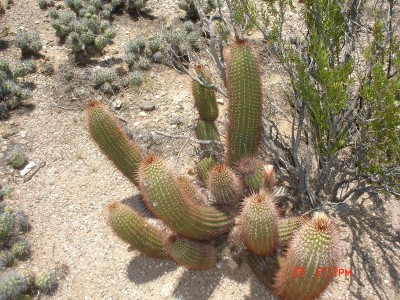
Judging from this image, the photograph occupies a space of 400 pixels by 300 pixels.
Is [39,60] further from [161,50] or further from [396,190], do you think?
[396,190]

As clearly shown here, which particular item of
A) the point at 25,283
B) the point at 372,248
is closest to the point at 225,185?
the point at 372,248

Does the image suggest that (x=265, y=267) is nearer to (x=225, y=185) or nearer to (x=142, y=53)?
(x=225, y=185)

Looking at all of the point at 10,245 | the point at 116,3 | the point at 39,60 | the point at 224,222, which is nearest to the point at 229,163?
the point at 224,222

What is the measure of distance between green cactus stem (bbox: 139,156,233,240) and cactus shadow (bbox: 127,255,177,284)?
0.51m

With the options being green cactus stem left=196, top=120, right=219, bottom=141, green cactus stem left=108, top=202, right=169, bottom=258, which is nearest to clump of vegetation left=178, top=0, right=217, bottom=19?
green cactus stem left=196, top=120, right=219, bottom=141

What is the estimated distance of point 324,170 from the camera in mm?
3654

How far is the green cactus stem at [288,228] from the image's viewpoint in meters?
3.25

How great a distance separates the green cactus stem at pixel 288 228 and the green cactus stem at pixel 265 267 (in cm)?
17

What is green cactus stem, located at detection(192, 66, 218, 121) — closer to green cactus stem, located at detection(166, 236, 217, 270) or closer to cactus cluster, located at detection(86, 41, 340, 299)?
cactus cluster, located at detection(86, 41, 340, 299)

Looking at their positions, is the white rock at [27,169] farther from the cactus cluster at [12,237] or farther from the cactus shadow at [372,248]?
the cactus shadow at [372,248]

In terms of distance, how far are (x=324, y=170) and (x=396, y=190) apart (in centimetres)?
63

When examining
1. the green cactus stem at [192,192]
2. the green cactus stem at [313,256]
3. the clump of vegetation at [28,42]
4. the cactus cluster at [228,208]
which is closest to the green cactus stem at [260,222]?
the cactus cluster at [228,208]

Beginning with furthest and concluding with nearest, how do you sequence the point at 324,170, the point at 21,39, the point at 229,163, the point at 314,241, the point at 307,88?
the point at 21,39, the point at 229,163, the point at 324,170, the point at 307,88, the point at 314,241

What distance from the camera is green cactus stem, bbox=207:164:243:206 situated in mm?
3361
